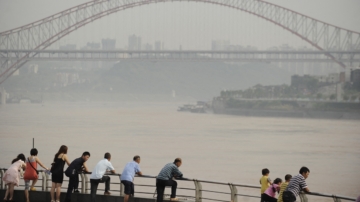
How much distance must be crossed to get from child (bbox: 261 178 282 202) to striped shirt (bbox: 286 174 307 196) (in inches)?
34.2

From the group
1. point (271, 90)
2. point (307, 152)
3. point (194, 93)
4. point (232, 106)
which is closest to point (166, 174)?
point (307, 152)

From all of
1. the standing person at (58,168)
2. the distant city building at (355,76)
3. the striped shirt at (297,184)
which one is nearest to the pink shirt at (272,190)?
the striped shirt at (297,184)

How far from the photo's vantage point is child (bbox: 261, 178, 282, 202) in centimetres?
1114

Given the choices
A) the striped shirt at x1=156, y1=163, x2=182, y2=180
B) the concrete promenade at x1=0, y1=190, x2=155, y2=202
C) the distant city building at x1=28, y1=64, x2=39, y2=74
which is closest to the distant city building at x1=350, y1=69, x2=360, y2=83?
the distant city building at x1=28, y1=64, x2=39, y2=74

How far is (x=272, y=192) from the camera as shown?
1120 cm

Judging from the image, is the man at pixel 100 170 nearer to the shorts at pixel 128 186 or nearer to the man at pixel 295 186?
the shorts at pixel 128 186

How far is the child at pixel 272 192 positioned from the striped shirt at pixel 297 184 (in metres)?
0.87

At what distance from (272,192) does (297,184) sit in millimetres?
1001

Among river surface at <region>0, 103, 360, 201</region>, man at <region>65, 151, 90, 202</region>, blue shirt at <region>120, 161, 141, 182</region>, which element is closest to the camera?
blue shirt at <region>120, 161, 141, 182</region>

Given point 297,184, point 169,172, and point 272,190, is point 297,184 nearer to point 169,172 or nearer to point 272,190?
point 272,190

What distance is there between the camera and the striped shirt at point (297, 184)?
10.2 meters

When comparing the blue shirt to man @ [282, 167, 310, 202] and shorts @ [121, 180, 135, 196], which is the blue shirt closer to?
shorts @ [121, 180, 135, 196]

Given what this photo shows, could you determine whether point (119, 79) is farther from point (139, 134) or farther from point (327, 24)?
point (139, 134)

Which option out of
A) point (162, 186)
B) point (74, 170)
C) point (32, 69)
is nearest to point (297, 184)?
point (162, 186)
